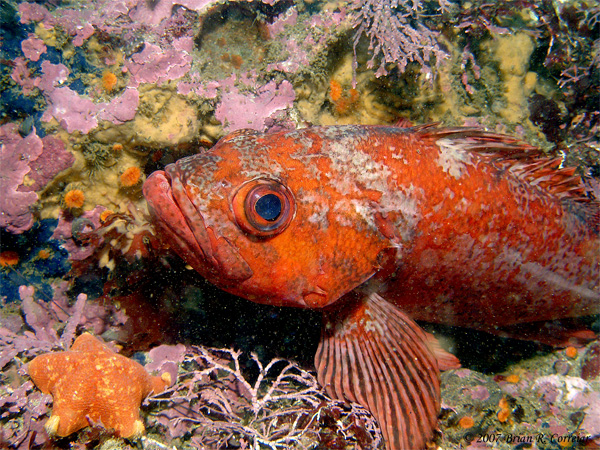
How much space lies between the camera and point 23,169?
3.07 metres

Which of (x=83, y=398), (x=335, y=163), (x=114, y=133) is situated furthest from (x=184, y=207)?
(x=114, y=133)

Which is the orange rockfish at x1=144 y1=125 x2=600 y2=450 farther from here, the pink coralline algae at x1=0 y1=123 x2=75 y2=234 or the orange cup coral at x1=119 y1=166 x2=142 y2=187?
the pink coralline algae at x1=0 y1=123 x2=75 y2=234

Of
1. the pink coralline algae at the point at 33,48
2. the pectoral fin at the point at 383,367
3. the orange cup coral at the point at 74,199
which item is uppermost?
the pink coralline algae at the point at 33,48

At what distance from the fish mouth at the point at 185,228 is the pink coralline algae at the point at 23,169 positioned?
1599mm

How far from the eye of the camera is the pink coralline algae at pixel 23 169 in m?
3.04

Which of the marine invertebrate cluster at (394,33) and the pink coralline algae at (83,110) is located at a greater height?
the marine invertebrate cluster at (394,33)

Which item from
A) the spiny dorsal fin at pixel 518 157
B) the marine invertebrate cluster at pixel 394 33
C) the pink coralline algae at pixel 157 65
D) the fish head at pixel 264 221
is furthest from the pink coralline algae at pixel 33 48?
the spiny dorsal fin at pixel 518 157

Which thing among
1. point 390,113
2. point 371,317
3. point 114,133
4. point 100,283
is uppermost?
point 390,113

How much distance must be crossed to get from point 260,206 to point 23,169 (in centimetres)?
245

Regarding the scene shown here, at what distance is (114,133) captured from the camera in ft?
10.8

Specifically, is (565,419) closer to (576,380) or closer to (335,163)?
(576,380)

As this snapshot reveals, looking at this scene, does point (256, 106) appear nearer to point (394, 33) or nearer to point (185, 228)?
point (394, 33)

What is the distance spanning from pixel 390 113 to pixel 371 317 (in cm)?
251

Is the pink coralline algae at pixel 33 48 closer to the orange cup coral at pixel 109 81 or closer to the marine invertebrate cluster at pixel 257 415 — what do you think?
the orange cup coral at pixel 109 81
